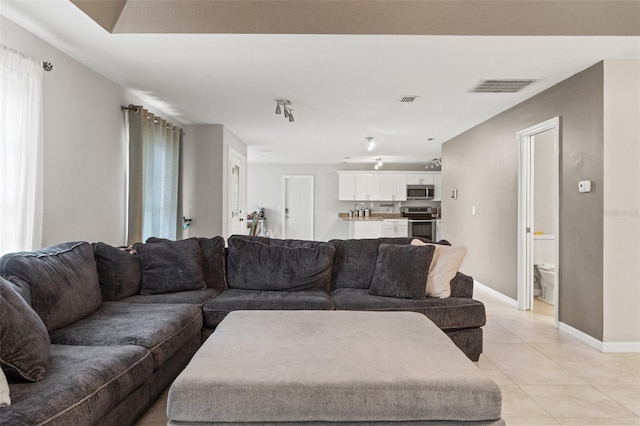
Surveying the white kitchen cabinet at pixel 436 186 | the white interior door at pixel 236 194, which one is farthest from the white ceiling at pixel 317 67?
the white kitchen cabinet at pixel 436 186

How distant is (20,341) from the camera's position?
73.4 inches

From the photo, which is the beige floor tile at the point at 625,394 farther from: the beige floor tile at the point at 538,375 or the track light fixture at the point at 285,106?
the track light fixture at the point at 285,106

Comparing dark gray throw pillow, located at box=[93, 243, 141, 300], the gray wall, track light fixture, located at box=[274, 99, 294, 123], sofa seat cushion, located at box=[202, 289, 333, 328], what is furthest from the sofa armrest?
track light fixture, located at box=[274, 99, 294, 123]

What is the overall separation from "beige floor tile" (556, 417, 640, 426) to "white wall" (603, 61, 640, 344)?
1481 mm

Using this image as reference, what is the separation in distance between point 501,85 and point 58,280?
4.23m

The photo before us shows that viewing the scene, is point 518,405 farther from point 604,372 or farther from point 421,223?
point 421,223

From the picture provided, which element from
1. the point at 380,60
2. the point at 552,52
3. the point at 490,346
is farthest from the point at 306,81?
the point at 490,346

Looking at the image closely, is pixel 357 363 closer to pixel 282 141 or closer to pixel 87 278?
pixel 87 278

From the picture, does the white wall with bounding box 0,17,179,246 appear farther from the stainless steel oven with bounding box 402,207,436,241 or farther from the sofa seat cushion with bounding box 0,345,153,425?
the stainless steel oven with bounding box 402,207,436,241

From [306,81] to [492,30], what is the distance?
1762 millimetres

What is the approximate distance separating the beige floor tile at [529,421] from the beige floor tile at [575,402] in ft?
0.31

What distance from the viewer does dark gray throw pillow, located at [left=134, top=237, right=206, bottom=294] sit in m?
3.57

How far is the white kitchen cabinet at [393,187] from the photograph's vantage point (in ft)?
37.5

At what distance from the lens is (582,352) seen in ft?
12.1
